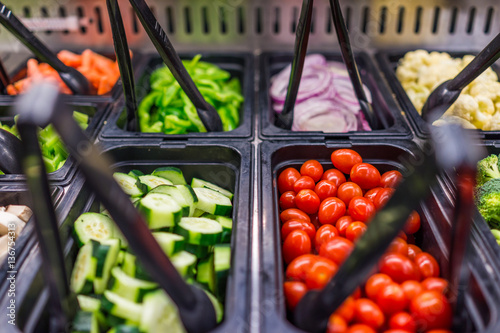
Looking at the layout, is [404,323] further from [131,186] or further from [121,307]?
[131,186]

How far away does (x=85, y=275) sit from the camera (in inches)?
44.3

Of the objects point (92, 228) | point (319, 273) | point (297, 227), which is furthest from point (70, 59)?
point (319, 273)

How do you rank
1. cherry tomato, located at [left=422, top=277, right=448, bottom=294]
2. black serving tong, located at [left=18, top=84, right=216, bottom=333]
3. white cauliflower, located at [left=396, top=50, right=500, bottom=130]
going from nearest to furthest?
1. black serving tong, located at [left=18, top=84, right=216, bottom=333]
2. cherry tomato, located at [left=422, top=277, right=448, bottom=294]
3. white cauliflower, located at [left=396, top=50, right=500, bottom=130]

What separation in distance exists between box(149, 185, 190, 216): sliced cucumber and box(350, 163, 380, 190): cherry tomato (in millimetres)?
622

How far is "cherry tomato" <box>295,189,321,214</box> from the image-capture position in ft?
4.75

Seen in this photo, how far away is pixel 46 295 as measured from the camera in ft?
3.72

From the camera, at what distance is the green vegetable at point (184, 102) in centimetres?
194

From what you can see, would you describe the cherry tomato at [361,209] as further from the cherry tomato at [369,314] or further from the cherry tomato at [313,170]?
the cherry tomato at [369,314]

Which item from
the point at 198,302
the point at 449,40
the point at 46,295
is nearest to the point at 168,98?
the point at 46,295

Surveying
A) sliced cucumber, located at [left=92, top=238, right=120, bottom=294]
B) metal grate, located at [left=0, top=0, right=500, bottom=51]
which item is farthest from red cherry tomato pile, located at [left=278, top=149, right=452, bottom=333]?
metal grate, located at [left=0, top=0, right=500, bottom=51]

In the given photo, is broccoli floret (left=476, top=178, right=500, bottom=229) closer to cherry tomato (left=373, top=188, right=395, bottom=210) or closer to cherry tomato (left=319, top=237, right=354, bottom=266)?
cherry tomato (left=373, top=188, right=395, bottom=210)

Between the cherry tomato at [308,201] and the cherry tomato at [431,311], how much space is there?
52 centimetres

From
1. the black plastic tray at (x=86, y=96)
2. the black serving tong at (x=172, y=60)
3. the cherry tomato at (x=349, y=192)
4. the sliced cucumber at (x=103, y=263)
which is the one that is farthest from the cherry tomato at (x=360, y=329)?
the black plastic tray at (x=86, y=96)

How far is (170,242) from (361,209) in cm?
64
